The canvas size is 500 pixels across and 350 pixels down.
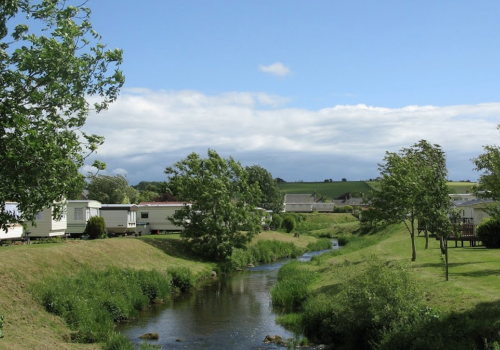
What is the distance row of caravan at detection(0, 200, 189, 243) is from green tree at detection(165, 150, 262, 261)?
519cm

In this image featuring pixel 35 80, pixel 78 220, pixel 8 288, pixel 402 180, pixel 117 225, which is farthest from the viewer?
pixel 117 225

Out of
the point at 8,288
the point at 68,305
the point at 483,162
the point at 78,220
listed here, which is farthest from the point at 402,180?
the point at 78,220

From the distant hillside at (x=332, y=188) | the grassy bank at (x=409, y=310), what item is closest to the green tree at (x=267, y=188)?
the distant hillside at (x=332, y=188)

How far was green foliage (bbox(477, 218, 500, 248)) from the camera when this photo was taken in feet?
105

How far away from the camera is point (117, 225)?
5203 centimetres

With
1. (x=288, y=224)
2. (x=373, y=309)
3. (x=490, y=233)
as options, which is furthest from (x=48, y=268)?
(x=288, y=224)

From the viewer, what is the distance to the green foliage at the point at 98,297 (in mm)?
19312

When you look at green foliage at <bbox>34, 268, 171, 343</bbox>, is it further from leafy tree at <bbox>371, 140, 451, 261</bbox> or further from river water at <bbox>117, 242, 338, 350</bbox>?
leafy tree at <bbox>371, 140, 451, 261</bbox>

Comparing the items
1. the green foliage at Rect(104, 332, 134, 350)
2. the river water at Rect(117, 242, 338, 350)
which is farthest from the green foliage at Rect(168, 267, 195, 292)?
the green foliage at Rect(104, 332, 134, 350)

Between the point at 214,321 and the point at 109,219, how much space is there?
3235 cm

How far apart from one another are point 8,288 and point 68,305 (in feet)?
7.33

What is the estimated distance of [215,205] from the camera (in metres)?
43.9

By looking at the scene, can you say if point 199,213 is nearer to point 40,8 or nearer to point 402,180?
point 402,180

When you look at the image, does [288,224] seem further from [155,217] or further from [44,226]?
[44,226]
